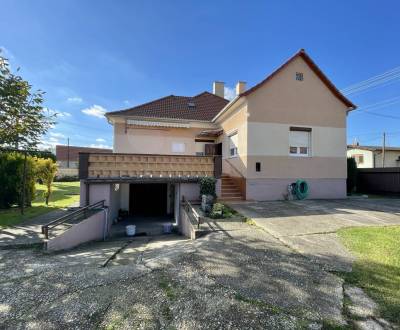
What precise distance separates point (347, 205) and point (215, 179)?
8.37 m

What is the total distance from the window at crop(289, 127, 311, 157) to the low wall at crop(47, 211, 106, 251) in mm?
13210

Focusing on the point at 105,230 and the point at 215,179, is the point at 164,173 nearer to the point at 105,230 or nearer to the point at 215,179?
the point at 215,179

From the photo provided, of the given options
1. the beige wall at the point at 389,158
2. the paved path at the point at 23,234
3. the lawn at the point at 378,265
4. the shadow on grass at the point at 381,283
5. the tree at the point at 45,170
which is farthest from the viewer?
the beige wall at the point at 389,158

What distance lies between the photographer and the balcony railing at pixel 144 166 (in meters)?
13.8

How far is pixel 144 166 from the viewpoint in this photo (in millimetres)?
14750

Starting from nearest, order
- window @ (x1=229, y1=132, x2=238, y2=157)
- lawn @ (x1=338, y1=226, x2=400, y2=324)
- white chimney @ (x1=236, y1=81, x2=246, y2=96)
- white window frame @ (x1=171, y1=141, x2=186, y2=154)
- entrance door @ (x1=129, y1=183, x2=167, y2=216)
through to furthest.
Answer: lawn @ (x1=338, y1=226, x2=400, y2=324) → window @ (x1=229, y1=132, x2=238, y2=157) → entrance door @ (x1=129, y1=183, x2=167, y2=216) → white window frame @ (x1=171, y1=141, x2=186, y2=154) → white chimney @ (x1=236, y1=81, x2=246, y2=96)

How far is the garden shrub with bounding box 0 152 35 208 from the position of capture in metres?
15.2

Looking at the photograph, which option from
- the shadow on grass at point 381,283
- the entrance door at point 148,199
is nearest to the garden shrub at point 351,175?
the entrance door at point 148,199

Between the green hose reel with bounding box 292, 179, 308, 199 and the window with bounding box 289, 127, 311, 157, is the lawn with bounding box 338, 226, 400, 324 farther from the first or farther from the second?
the window with bounding box 289, 127, 311, 157

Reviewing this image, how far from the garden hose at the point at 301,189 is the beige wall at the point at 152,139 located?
958 centimetres

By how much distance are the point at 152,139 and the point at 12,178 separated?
10.4m

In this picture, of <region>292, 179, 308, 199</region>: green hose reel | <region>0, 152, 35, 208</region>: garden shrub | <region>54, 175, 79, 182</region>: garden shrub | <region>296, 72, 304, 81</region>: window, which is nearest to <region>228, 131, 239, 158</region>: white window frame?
<region>292, 179, 308, 199</region>: green hose reel

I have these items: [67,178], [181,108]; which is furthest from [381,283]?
[67,178]

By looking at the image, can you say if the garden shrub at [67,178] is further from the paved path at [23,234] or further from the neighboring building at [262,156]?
the paved path at [23,234]
